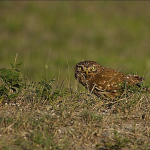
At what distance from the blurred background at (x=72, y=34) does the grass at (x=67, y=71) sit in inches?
1.6

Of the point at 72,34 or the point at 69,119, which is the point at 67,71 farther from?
the point at 69,119

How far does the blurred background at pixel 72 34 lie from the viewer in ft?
57.0

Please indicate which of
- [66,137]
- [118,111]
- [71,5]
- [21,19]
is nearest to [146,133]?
[118,111]

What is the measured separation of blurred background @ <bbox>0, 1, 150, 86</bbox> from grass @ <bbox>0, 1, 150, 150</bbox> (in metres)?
0.04

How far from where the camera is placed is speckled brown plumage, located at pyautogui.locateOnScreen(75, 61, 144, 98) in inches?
246

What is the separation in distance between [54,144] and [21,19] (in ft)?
54.1

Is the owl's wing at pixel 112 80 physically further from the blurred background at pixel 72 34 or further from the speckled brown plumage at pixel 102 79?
the blurred background at pixel 72 34

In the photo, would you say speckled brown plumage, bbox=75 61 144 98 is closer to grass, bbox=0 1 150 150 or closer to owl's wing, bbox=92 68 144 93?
owl's wing, bbox=92 68 144 93

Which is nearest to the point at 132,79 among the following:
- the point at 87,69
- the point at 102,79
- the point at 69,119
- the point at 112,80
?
the point at 112,80

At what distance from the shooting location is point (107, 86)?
20.6ft

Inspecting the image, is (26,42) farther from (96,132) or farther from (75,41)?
(96,132)

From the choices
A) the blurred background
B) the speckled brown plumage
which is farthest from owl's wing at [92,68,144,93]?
the blurred background

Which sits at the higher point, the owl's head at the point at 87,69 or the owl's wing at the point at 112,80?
the owl's head at the point at 87,69

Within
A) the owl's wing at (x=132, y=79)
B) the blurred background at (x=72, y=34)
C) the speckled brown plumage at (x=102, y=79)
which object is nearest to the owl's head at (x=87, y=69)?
the speckled brown plumage at (x=102, y=79)
